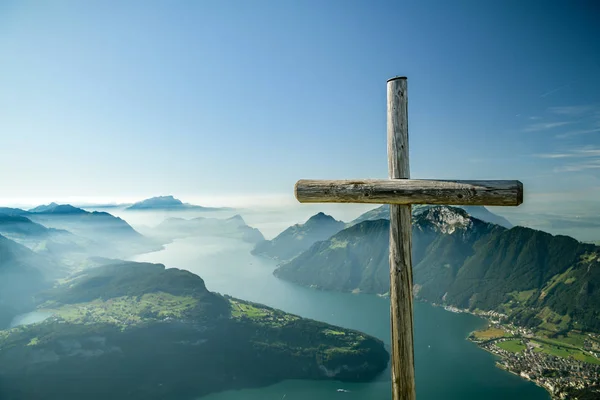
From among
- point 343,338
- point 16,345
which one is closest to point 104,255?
point 16,345

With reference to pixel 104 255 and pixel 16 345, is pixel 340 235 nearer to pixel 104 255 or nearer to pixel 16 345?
pixel 104 255

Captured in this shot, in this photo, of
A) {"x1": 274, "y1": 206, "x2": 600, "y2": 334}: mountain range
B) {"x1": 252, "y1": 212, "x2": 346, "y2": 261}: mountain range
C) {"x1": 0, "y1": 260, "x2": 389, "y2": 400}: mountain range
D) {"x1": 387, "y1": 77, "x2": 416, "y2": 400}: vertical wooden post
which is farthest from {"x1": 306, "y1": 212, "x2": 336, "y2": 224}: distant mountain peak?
{"x1": 387, "y1": 77, "x2": 416, "y2": 400}: vertical wooden post

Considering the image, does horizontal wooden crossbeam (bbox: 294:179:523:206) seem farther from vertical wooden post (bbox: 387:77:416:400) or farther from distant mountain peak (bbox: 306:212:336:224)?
distant mountain peak (bbox: 306:212:336:224)

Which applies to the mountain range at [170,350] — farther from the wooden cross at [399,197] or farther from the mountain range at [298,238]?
the wooden cross at [399,197]

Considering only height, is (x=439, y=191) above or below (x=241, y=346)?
above

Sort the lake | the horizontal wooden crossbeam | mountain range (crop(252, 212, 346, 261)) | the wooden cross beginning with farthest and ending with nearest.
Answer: mountain range (crop(252, 212, 346, 261)) < the lake < the wooden cross < the horizontal wooden crossbeam
